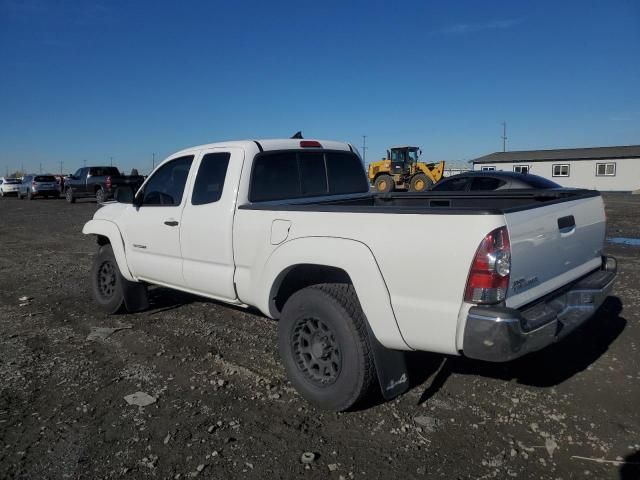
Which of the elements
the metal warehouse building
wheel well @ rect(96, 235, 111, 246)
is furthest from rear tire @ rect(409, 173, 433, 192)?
wheel well @ rect(96, 235, 111, 246)

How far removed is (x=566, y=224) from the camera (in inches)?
131

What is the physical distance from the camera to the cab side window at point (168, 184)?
16.1ft

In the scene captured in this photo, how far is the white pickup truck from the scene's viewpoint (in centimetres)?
275

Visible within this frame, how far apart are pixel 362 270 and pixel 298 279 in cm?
93

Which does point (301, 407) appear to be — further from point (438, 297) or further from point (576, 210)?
point (576, 210)

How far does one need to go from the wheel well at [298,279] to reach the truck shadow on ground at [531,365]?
1.12 meters

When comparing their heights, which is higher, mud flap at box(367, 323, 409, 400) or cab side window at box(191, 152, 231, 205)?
cab side window at box(191, 152, 231, 205)

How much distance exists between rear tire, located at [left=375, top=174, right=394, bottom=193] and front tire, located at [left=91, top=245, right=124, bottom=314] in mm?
23070

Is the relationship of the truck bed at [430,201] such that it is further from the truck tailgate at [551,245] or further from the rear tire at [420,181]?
the rear tire at [420,181]

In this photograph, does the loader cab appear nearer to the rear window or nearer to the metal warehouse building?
the metal warehouse building

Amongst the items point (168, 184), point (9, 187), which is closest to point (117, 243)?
point (168, 184)

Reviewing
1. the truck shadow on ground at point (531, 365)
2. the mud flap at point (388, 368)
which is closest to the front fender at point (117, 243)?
the truck shadow on ground at point (531, 365)

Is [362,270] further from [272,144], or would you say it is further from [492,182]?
[492,182]

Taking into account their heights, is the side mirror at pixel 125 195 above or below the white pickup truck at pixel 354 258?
above
